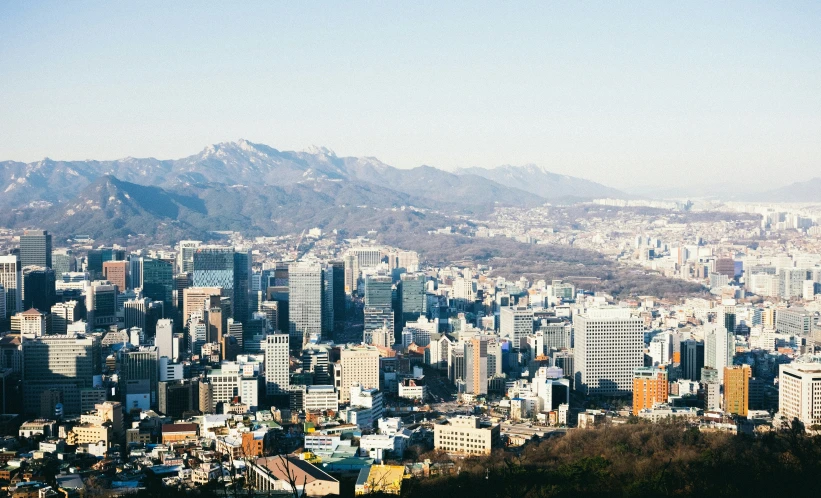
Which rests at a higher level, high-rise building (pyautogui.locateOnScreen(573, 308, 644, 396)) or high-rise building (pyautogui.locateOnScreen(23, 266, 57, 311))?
high-rise building (pyautogui.locateOnScreen(23, 266, 57, 311))

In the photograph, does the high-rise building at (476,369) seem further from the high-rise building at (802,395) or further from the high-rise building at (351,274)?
the high-rise building at (351,274)

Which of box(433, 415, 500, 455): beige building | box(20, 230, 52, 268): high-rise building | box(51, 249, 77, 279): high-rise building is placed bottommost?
box(433, 415, 500, 455): beige building

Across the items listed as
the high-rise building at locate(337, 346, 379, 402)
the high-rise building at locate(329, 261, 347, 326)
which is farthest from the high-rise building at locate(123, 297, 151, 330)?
the high-rise building at locate(337, 346, 379, 402)

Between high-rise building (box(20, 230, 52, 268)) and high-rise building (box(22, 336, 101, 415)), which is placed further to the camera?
high-rise building (box(20, 230, 52, 268))

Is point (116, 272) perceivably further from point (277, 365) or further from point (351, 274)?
point (277, 365)

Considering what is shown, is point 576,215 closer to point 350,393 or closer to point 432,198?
point 432,198

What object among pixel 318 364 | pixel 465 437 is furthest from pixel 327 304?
pixel 465 437

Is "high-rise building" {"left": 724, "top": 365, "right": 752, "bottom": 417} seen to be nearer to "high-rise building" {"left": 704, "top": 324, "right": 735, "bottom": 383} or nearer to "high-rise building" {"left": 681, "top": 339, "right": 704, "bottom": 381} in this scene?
"high-rise building" {"left": 704, "top": 324, "right": 735, "bottom": 383}

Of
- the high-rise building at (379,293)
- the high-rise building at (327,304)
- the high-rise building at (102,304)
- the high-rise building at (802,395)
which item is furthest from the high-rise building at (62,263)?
the high-rise building at (802,395)
